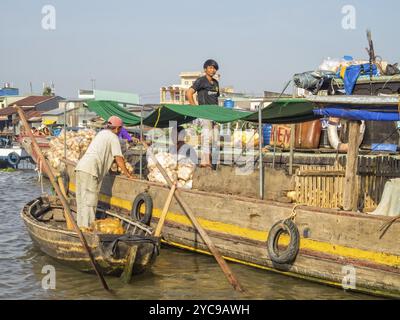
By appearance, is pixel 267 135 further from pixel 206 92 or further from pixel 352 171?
pixel 352 171

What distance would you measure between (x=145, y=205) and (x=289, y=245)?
10.8ft

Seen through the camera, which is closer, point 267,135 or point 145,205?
point 145,205

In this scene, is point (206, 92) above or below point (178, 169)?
above

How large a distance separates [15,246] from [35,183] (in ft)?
42.8

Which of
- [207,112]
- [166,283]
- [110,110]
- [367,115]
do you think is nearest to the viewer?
[367,115]

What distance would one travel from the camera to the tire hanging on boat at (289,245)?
7422 mm

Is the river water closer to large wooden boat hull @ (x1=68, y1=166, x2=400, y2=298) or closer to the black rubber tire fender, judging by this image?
large wooden boat hull @ (x1=68, y1=166, x2=400, y2=298)

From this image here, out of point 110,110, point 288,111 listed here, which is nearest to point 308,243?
point 288,111

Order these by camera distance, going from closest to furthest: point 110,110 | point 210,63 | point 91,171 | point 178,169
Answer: point 91,171 < point 178,169 < point 210,63 < point 110,110

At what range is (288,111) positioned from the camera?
28.3 feet

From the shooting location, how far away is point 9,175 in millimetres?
26547

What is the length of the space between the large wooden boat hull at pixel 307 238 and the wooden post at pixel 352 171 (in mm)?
252

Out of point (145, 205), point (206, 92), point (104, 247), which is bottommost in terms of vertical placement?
point (104, 247)

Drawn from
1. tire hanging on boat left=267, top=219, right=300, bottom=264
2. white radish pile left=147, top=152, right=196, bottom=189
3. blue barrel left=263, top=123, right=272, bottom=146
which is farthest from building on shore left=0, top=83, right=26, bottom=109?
tire hanging on boat left=267, top=219, right=300, bottom=264
